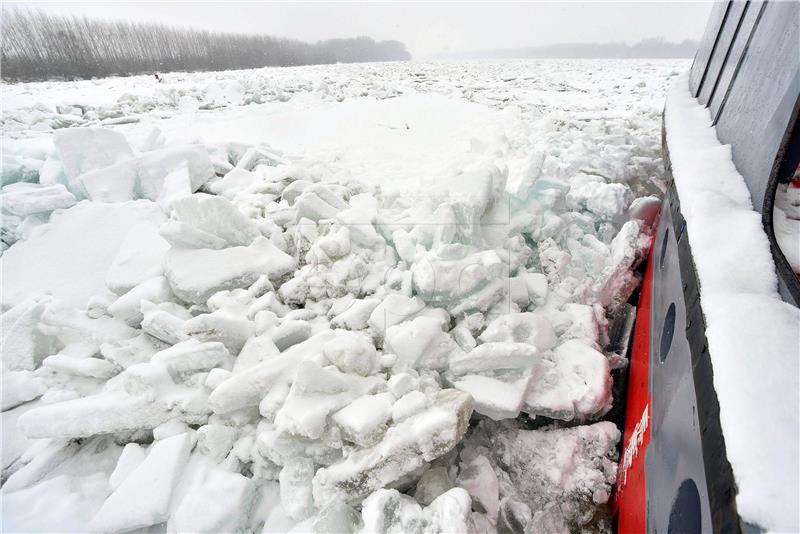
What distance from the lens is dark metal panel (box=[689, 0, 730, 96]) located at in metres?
2.00

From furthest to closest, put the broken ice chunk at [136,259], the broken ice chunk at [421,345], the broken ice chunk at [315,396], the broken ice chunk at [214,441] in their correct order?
the broken ice chunk at [136,259] → the broken ice chunk at [421,345] → the broken ice chunk at [214,441] → the broken ice chunk at [315,396]

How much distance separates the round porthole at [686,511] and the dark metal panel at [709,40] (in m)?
2.34

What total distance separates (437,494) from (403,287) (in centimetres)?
101

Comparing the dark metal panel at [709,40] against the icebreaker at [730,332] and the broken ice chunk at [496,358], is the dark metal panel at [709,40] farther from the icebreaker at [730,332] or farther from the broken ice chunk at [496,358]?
the broken ice chunk at [496,358]

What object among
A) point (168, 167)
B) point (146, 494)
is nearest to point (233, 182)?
point (168, 167)

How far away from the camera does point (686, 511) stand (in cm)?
80

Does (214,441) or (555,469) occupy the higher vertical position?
(214,441)

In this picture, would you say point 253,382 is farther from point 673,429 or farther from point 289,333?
point 673,429

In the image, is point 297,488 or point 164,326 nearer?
point 297,488

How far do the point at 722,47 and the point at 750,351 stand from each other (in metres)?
2.08

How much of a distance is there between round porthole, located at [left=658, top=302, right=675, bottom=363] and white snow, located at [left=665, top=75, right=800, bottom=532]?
A: 1.53 ft

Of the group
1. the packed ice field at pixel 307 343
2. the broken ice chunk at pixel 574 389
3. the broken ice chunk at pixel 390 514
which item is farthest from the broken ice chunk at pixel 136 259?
the broken ice chunk at pixel 574 389

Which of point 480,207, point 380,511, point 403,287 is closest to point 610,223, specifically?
point 480,207

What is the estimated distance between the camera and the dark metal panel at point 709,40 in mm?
1999
